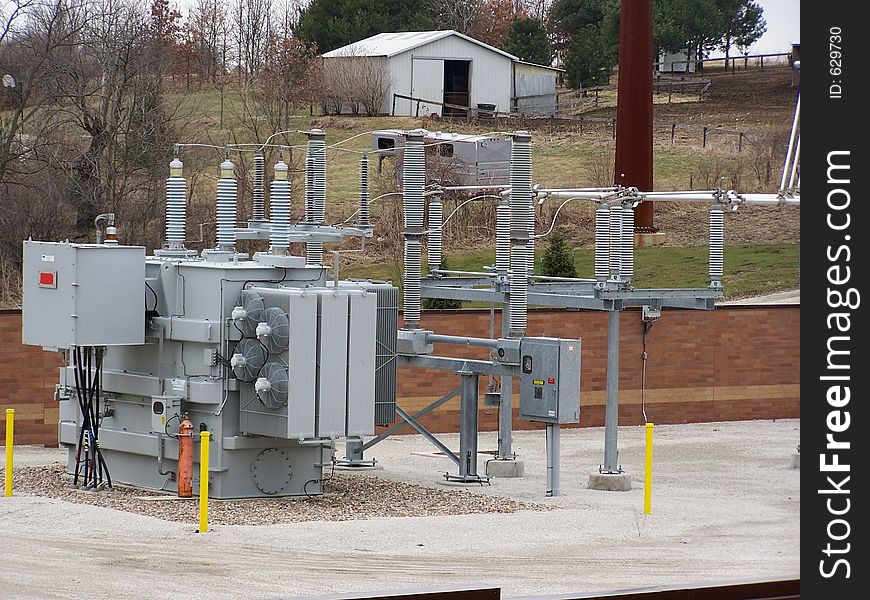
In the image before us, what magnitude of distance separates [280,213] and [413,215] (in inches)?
90.8

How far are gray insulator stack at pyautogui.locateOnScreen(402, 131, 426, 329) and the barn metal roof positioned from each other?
114ft

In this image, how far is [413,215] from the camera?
17.7 m

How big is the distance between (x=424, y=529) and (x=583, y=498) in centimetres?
346

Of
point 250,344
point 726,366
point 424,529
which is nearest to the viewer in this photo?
point 424,529

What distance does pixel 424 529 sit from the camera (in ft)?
44.8

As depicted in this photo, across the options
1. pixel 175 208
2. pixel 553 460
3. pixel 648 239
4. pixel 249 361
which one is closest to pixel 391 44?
pixel 648 239

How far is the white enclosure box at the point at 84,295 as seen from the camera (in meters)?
14.9

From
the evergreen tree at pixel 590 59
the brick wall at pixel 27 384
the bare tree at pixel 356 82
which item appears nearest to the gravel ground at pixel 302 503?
the brick wall at pixel 27 384

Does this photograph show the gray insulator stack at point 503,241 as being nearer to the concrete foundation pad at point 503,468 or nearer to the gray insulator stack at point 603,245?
the gray insulator stack at point 603,245
